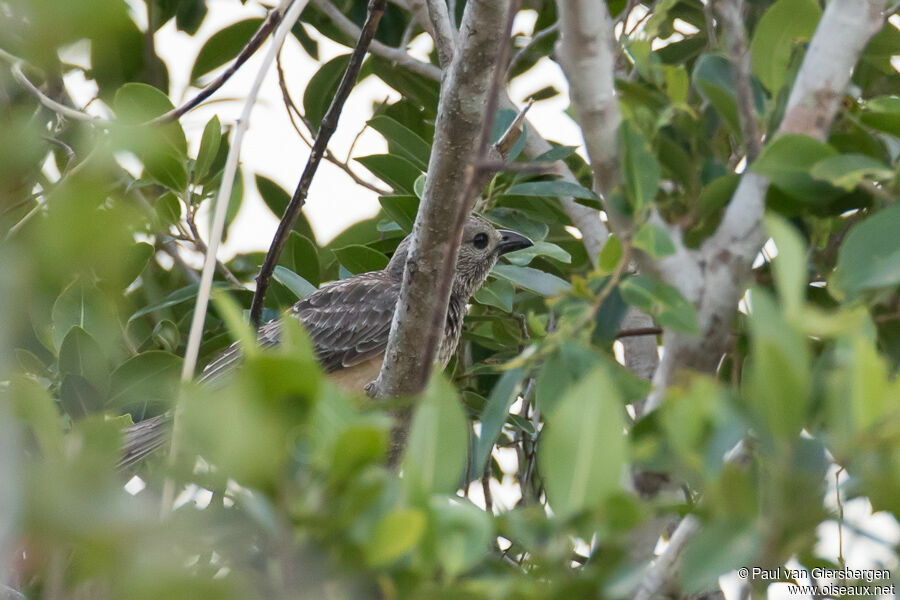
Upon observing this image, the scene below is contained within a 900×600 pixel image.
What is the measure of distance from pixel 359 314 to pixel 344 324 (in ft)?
0.40

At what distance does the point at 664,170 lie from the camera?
2189 millimetres

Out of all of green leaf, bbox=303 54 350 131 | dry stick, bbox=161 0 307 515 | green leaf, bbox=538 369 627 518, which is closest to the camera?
green leaf, bbox=538 369 627 518

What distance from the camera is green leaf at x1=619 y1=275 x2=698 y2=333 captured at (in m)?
1.88

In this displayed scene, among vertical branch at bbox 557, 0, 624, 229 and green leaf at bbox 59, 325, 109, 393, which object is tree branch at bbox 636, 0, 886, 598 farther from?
green leaf at bbox 59, 325, 109, 393

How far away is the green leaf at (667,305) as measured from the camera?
188 centimetres

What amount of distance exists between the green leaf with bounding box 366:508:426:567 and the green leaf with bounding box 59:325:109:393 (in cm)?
298

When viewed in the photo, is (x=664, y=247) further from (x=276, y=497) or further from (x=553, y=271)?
(x=553, y=271)

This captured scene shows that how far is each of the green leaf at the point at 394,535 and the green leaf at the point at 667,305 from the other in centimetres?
72

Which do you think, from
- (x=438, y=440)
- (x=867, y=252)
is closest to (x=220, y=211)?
(x=438, y=440)

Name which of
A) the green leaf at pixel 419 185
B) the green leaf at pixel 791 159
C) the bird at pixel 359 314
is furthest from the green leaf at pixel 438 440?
the bird at pixel 359 314

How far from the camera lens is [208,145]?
14.3ft

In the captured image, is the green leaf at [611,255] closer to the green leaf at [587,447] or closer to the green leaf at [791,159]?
the green leaf at [791,159]

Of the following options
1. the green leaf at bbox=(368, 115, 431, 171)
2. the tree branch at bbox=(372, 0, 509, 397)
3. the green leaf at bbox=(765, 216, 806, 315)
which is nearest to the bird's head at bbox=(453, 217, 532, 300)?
the green leaf at bbox=(368, 115, 431, 171)

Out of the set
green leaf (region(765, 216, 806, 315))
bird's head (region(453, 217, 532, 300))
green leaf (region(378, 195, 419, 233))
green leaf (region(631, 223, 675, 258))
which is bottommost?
bird's head (region(453, 217, 532, 300))
